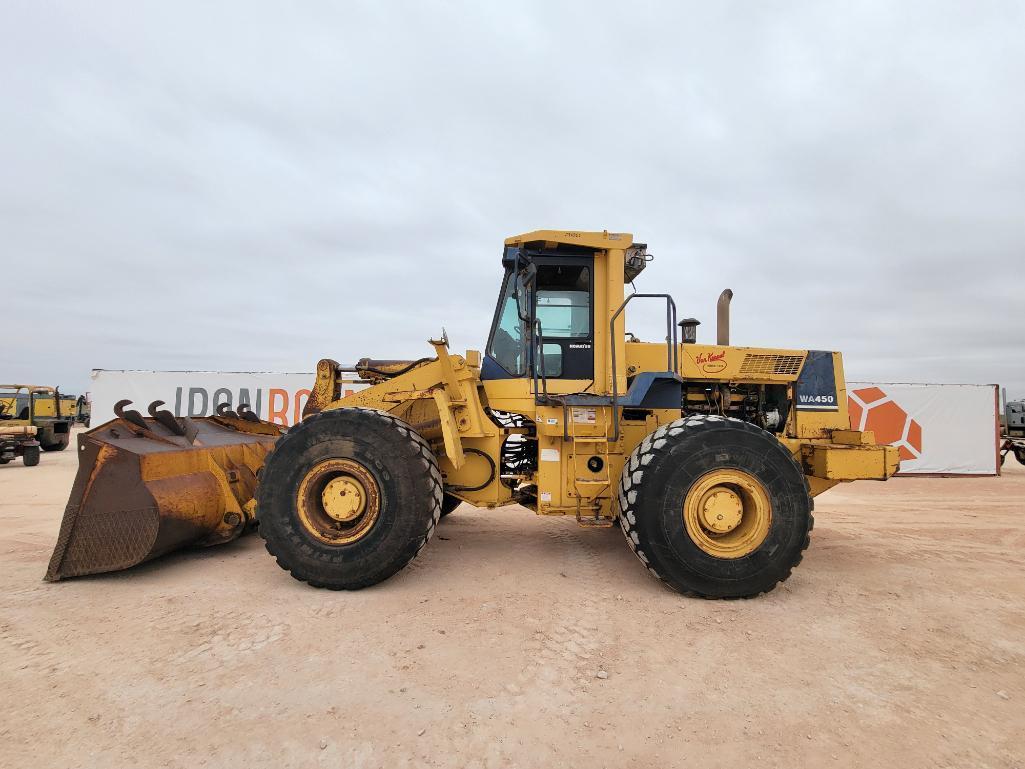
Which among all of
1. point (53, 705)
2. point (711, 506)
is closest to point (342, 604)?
point (53, 705)

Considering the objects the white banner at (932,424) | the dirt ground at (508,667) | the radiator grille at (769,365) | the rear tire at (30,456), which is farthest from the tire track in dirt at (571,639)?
the rear tire at (30,456)

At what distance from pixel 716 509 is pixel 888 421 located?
11323 mm

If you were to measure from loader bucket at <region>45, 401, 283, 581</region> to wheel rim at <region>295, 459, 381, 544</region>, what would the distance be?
106cm

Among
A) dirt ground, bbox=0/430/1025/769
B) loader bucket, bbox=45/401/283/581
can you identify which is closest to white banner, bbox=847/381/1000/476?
dirt ground, bbox=0/430/1025/769

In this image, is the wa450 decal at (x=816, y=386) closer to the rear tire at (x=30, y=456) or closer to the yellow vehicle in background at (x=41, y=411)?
the rear tire at (x=30, y=456)

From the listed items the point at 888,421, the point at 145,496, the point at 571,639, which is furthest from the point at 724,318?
the point at 888,421

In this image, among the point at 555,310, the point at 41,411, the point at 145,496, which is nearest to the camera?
the point at 145,496

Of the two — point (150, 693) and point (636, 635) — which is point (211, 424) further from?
point (636, 635)

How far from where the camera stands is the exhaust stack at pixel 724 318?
548 centimetres

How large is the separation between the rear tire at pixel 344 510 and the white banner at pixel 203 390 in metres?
9.80

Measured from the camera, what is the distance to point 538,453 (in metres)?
4.85

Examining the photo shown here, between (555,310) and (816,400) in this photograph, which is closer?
(555,310)

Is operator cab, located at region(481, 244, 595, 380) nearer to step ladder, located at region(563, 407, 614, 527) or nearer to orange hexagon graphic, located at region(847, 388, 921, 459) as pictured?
step ladder, located at region(563, 407, 614, 527)

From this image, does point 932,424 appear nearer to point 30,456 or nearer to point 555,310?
point 555,310
